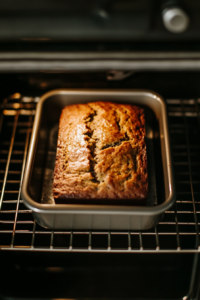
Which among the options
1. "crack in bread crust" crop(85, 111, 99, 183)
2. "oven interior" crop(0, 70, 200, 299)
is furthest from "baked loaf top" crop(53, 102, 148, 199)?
"oven interior" crop(0, 70, 200, 299)

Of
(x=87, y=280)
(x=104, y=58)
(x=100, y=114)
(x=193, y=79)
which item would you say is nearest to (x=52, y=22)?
(x=104, y=58)

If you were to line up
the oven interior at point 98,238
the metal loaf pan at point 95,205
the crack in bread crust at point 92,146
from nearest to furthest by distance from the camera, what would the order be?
1. the metal loaf pan at point 95,205
2. the crack in bread crust at point 92,146
3. the oven interior at point 98,238

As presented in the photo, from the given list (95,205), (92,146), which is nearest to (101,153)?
(92,146)

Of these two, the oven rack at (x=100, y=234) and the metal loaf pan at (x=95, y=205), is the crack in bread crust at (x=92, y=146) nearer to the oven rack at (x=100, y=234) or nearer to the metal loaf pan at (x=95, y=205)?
the metal loaf pan at (x=95, y=205)

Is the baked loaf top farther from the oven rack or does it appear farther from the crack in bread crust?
the oven rack

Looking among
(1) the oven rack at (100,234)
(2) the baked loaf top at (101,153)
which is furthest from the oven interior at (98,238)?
(2) the baked loaf top at (101,153)

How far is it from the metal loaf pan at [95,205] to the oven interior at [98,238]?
0.09 metres

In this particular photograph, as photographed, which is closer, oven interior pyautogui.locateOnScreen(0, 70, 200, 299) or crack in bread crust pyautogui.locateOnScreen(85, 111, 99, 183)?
crack in bread crust pyautogui.locateOnScreen(85, 111, 99, 183)

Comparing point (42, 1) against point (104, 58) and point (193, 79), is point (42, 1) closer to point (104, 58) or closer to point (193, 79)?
point (104, 58)

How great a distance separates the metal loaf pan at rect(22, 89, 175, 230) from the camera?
85 centimetres

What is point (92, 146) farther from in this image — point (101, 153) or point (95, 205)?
point (95, 205)

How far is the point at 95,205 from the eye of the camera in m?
0.86

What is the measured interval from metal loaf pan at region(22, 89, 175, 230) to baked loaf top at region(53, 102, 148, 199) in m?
0.06

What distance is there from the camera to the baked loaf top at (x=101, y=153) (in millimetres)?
934
